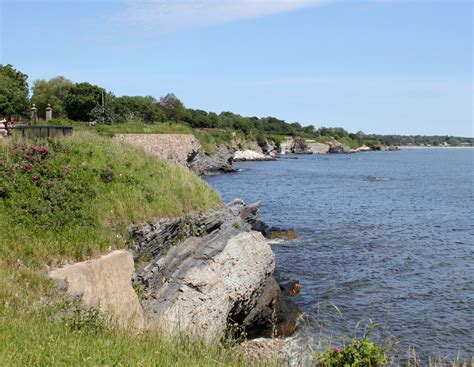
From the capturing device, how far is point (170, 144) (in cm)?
6750

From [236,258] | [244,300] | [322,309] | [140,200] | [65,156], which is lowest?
[322,309]

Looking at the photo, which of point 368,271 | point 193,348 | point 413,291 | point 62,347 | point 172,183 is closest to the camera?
point 62,347

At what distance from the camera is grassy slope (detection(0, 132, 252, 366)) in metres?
7.08

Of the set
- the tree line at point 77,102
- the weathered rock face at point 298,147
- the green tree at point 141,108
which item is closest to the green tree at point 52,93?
the tree line at point 77,102

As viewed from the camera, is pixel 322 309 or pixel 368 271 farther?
pixel 368 271

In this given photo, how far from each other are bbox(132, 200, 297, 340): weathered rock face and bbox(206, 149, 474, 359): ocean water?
1.87 m

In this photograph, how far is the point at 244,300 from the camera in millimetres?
16578

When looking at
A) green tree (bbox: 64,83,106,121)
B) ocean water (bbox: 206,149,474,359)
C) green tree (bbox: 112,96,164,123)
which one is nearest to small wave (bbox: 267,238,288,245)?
ocean water (bbox: 206,149,474,359)

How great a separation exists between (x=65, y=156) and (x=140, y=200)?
3093 millimetres

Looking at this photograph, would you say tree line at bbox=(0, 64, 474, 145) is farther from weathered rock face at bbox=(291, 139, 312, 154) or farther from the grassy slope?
weathered rock face at bbox=(291, 139, 312, 154)

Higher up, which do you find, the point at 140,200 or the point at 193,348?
the point at 140,200

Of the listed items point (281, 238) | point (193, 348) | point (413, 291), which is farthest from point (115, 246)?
point (281, 238)

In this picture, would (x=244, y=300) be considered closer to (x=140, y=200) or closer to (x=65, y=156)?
(x=140, y=200)

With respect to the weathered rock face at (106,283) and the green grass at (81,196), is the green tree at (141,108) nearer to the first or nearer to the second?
the green grass at (81,196)
